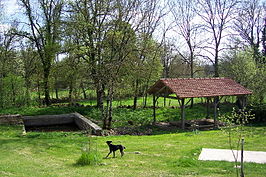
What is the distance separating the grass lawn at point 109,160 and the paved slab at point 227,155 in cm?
33

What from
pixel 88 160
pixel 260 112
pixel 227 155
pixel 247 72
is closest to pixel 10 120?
pixel 88 160

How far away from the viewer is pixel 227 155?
9641 mm

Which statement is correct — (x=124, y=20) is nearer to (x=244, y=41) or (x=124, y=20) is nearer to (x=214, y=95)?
(x=214, y=95)

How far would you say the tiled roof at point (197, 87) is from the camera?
1822 cm

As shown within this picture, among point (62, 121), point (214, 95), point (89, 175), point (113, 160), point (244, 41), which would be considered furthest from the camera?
point (244, 41)

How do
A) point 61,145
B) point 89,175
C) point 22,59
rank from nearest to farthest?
point 89,175, point 61,145, point 22,59

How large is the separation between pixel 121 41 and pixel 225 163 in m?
11.1

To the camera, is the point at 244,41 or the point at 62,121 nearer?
the point at 62,121

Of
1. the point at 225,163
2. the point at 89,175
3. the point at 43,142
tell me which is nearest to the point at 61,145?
the point at 43,142

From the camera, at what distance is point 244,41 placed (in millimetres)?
34844

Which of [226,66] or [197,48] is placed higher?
[197,48]

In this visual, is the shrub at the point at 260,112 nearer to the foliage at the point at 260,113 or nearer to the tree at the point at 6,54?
the foliage at the point at 260,113

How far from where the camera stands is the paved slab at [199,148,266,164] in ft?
29.6

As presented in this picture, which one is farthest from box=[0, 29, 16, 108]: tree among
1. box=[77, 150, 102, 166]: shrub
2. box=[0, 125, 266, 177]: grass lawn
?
box=[77, 150, 102, 166]: shrub
